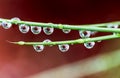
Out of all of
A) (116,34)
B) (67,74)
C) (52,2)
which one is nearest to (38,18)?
(52,2)

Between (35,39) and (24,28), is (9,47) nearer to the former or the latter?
(35,39)

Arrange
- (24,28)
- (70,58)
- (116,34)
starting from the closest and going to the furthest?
(116,34) → (24,28) → (70,58)

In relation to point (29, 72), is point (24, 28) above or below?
above

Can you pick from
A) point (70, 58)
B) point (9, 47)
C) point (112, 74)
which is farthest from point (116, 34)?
point (9, 47)

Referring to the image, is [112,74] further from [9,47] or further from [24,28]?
[9,47]

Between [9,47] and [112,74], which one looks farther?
[9,47]

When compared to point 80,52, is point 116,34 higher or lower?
higher

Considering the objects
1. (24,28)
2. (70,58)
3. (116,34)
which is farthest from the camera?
(70,58)
